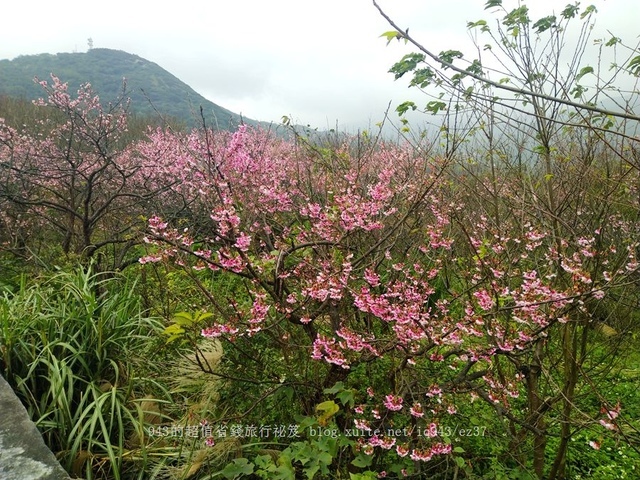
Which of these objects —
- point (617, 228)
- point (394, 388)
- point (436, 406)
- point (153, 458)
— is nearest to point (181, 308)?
point (153, 458)

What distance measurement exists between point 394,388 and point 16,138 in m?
12.6

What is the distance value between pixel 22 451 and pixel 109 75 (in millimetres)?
87972

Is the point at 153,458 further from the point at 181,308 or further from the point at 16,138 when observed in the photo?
the point at 16,138

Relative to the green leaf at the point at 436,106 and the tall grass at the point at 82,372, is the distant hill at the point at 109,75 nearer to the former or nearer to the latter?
the tall grass at the point at 82,372

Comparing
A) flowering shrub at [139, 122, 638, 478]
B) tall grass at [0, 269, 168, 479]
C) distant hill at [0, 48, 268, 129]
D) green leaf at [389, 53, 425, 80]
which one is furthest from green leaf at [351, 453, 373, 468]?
distant hill at [0, 48, 268, 129]

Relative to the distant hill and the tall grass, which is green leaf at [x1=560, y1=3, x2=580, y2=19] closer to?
the tall grass

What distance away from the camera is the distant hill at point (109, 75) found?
193ft

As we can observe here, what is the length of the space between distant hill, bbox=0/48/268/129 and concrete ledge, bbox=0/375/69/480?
55291 mm

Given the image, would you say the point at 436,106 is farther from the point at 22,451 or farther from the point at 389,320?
the point at 22,451

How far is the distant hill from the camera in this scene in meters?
58.8

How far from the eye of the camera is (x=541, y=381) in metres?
3.94

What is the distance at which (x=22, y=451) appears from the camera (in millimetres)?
2115

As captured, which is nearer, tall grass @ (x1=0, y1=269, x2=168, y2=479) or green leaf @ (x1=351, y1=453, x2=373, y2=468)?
green leaf @ (x1=351, y1=453, x2=373, y2=468)

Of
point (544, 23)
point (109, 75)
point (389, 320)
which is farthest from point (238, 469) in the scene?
point (109, 75)
